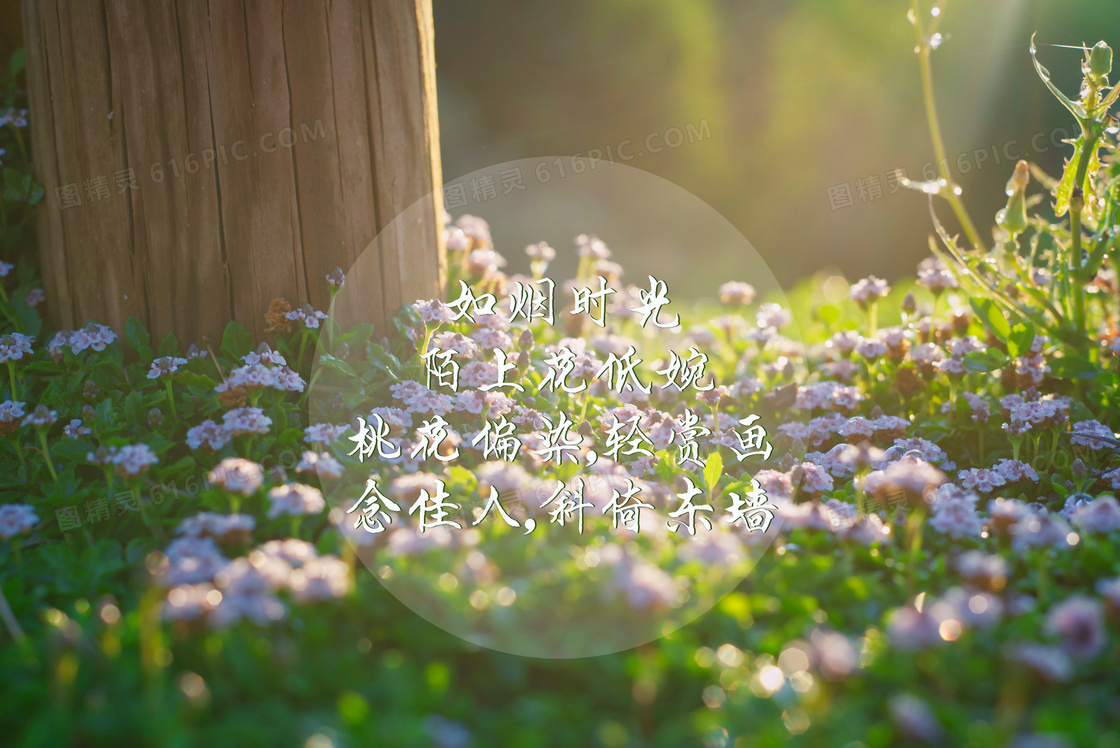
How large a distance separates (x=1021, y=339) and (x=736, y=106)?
4857 mm

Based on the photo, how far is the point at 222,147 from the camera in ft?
8.73

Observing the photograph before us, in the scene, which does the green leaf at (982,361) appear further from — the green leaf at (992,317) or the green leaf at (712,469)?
the green leaf at (712,469)

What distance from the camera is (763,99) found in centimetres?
704

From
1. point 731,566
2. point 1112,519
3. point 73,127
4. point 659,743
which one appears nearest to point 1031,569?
point 1112,519

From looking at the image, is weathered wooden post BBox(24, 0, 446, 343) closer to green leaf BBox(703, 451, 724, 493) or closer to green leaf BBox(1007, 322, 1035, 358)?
green leaf BBox(703, 451, 724, 493)

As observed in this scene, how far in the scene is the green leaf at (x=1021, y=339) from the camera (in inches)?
114

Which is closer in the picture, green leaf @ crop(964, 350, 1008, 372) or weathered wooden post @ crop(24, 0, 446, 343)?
weathered wooden post @ crop(24, 0, 446, 343)

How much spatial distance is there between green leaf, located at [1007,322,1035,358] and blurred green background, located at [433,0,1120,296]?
404 cm

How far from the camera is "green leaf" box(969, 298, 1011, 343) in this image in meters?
3.06

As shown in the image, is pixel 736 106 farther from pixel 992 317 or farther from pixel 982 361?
pixel 982 361
